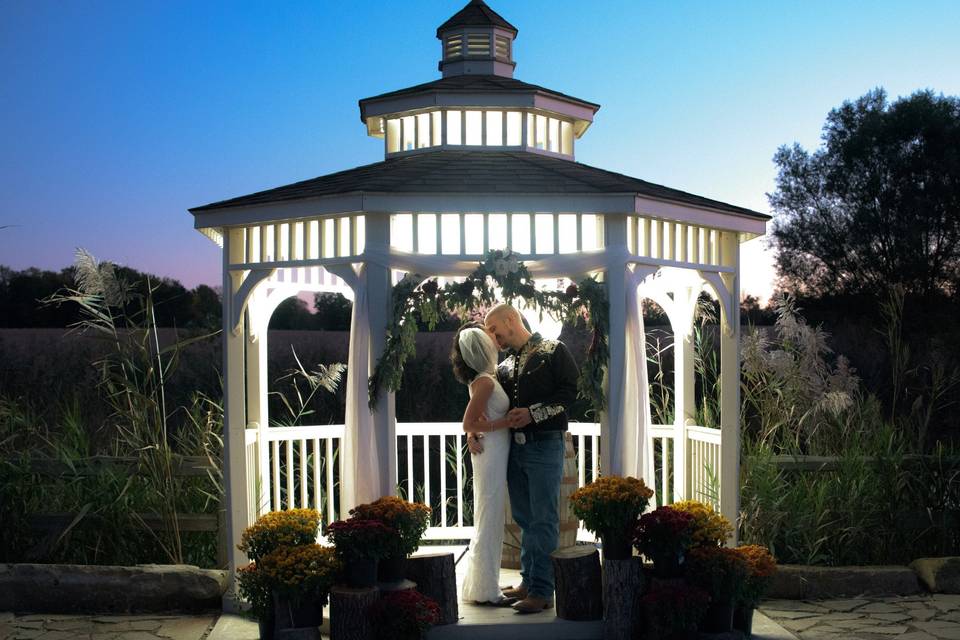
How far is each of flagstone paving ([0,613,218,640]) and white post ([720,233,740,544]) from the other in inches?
164

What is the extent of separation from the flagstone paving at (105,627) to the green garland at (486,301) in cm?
224

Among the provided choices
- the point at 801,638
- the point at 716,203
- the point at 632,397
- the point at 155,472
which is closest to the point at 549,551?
the point at 632,397

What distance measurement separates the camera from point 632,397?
6602mm

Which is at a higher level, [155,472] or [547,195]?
[547,195]

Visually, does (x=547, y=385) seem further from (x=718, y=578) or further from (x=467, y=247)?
(x=718, y=578)

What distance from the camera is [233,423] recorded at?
7312 millimetres

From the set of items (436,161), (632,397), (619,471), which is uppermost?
(436,161)

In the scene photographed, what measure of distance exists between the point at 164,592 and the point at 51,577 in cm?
88

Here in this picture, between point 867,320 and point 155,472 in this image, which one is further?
point 867,320

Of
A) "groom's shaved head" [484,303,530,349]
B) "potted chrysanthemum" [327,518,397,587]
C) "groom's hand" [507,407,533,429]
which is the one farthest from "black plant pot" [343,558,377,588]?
"groom's shaved head" [484,303,530,349]

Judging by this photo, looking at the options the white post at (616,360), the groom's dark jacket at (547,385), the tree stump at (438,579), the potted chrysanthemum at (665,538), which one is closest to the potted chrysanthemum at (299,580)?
the tree stump at (438,579)

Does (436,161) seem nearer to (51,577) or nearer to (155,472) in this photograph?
(155,472)

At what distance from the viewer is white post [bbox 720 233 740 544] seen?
24.8 feet

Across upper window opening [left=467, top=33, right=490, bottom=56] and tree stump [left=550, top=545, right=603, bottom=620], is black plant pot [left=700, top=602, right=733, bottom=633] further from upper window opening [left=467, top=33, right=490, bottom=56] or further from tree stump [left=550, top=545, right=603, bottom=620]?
upper window opening [left=467, top=33, right=490, bottom=56]
